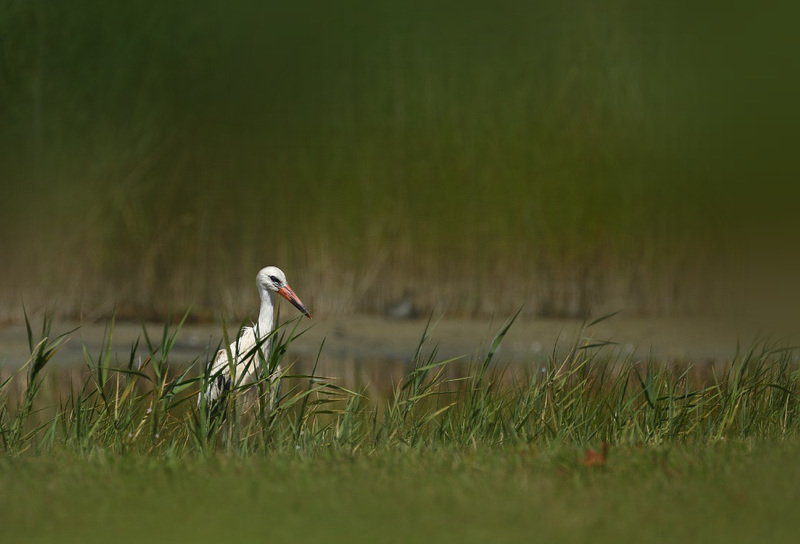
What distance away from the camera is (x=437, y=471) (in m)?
4.71

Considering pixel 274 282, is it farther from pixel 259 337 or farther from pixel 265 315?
pixel 259 337

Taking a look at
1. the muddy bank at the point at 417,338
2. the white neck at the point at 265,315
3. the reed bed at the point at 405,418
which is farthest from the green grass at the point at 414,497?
the muddy bank at the point at 417,338

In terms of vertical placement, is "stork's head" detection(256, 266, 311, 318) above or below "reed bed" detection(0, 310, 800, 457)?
above

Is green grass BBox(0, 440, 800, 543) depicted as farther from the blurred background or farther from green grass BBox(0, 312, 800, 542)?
the blurred background

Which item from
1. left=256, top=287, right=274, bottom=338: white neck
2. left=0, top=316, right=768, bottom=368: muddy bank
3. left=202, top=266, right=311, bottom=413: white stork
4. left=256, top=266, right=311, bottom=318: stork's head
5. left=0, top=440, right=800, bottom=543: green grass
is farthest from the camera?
left=0, top=316, right=768, bottom=368: muddy bank

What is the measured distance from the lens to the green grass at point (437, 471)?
3.90m

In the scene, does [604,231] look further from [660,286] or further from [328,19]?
[328,19]

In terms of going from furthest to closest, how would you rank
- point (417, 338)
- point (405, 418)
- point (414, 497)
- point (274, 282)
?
point (417, 338) → point (274, 282) → point (405, 418) → point (414, 497)

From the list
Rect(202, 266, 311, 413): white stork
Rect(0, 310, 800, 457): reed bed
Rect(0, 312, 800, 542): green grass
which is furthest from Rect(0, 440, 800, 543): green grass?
Rect(202, 266, 311, 413): white stork

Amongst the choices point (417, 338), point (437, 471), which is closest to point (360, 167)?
point (417, 338)

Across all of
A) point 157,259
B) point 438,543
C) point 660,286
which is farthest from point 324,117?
point 438,543

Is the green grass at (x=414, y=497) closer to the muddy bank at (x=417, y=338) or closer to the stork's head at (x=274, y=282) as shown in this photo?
the stork's head at (x=274, y=282)

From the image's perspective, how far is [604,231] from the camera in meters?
12.9

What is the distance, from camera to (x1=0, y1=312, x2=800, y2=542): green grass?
390cm
